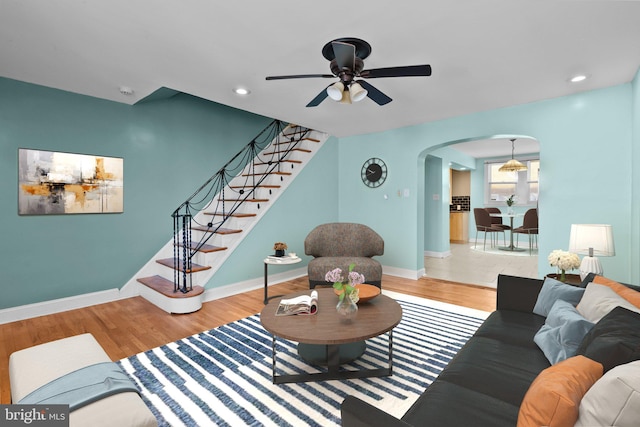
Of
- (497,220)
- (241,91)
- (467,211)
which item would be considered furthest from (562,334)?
(467,211)

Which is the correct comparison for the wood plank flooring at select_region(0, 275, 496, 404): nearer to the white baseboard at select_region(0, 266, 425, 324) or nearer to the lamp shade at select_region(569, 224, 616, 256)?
the white baseboard at select_region(0, 266, 425, 324)

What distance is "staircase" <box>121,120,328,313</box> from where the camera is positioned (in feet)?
12.5

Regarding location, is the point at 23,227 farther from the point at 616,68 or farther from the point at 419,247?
the point at 616,68

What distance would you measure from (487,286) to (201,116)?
5257 millimetres

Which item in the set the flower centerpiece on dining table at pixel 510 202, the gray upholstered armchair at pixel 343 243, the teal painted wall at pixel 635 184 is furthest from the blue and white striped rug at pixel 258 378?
the flower centerpiece on dining table at pixel 510 202

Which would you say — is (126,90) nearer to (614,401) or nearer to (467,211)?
(614,401)

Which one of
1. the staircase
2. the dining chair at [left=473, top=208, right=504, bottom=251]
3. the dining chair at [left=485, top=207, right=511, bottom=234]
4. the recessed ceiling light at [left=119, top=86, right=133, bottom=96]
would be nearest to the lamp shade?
the staircase

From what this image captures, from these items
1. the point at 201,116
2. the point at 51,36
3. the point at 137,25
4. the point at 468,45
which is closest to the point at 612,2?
the point at 468,45

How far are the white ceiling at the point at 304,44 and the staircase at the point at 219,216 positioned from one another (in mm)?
1681

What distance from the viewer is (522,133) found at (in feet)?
12.8

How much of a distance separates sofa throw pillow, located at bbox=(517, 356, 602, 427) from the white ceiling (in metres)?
2.11

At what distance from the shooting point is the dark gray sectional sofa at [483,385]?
1092 mm

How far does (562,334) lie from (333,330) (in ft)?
4.08

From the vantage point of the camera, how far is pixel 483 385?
1.38 metres
